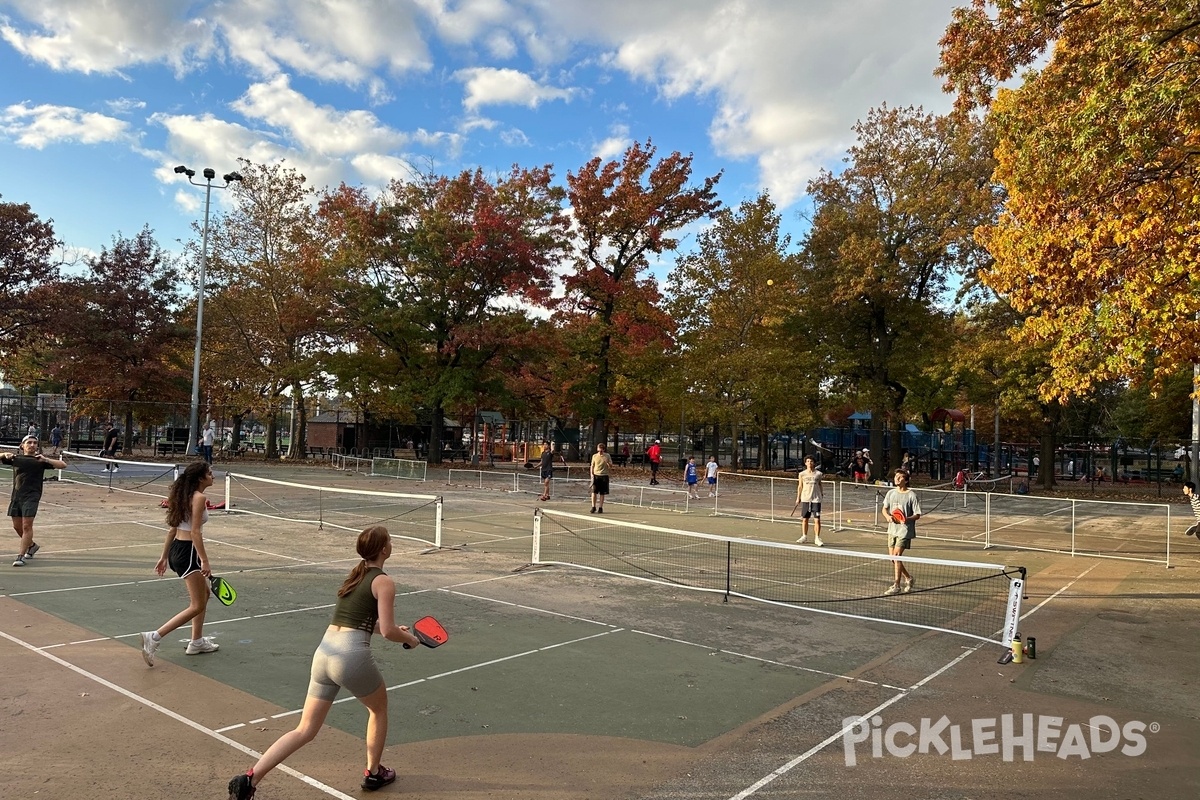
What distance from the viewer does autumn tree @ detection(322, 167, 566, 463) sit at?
35.0 m

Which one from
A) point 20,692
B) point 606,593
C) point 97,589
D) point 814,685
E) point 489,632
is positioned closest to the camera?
point 20,692

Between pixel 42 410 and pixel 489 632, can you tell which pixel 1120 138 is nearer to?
pixel 489 632

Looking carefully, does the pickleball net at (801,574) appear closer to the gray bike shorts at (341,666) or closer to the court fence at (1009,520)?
the court fence at (1009,520)

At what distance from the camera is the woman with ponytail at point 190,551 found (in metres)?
6.47

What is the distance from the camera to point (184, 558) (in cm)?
650

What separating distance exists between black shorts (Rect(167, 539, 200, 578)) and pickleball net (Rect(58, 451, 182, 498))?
44.0 feet

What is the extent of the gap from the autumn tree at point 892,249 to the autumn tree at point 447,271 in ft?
43.5

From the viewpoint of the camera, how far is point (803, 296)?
36.7m

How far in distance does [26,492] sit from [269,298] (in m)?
30.8

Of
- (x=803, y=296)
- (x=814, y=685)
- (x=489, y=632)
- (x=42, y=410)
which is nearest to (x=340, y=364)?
(x=42, y=410)

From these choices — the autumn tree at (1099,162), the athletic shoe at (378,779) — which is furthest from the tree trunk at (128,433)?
the athletic shoe at (378,779)

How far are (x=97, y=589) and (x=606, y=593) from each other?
6.11m

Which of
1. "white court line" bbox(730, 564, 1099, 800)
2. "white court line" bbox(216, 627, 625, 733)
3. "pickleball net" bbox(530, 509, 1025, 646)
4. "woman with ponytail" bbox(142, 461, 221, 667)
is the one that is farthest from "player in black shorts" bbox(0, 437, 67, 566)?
"white court line" bbox(730, 564, 1099, 800)
